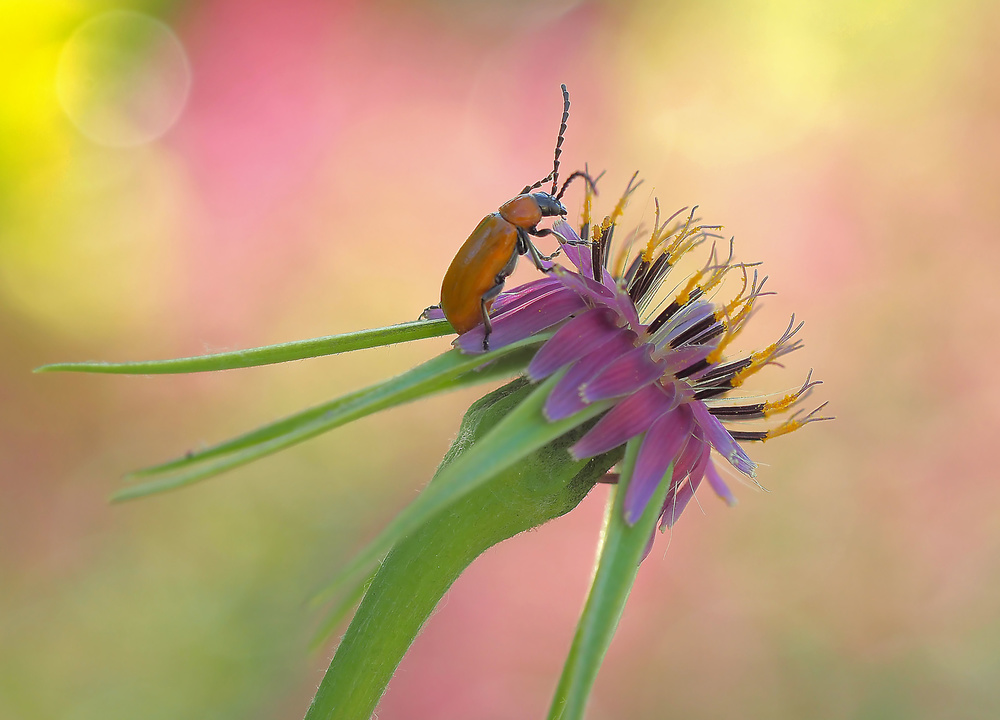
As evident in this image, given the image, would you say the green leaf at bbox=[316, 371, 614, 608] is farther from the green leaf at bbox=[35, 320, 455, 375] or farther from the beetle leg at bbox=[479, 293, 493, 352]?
the green leaf at bbox=[35, 320, 455, 375]

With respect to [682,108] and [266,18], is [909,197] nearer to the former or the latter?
[682,108]

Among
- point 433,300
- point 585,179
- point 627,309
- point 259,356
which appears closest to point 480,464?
point 259,356

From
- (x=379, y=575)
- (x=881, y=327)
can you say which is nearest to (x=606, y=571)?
(x=379, y=575)

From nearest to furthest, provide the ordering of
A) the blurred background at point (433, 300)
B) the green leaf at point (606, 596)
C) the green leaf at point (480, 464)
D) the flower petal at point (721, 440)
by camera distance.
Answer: the green leaf at point (480, 464) < the green leaf at point (606, 596) < the flower petal at point (721, 440) < the blurred background at point (433, 300)

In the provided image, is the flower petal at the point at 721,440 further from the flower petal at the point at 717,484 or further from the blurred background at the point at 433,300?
the blurred background at the point at 433,300

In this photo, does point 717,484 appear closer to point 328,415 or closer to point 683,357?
point 683,357

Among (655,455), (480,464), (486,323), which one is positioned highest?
(486,323)

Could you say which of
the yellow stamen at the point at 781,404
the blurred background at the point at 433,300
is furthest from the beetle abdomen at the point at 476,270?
the blurred background at the point at 433,300
